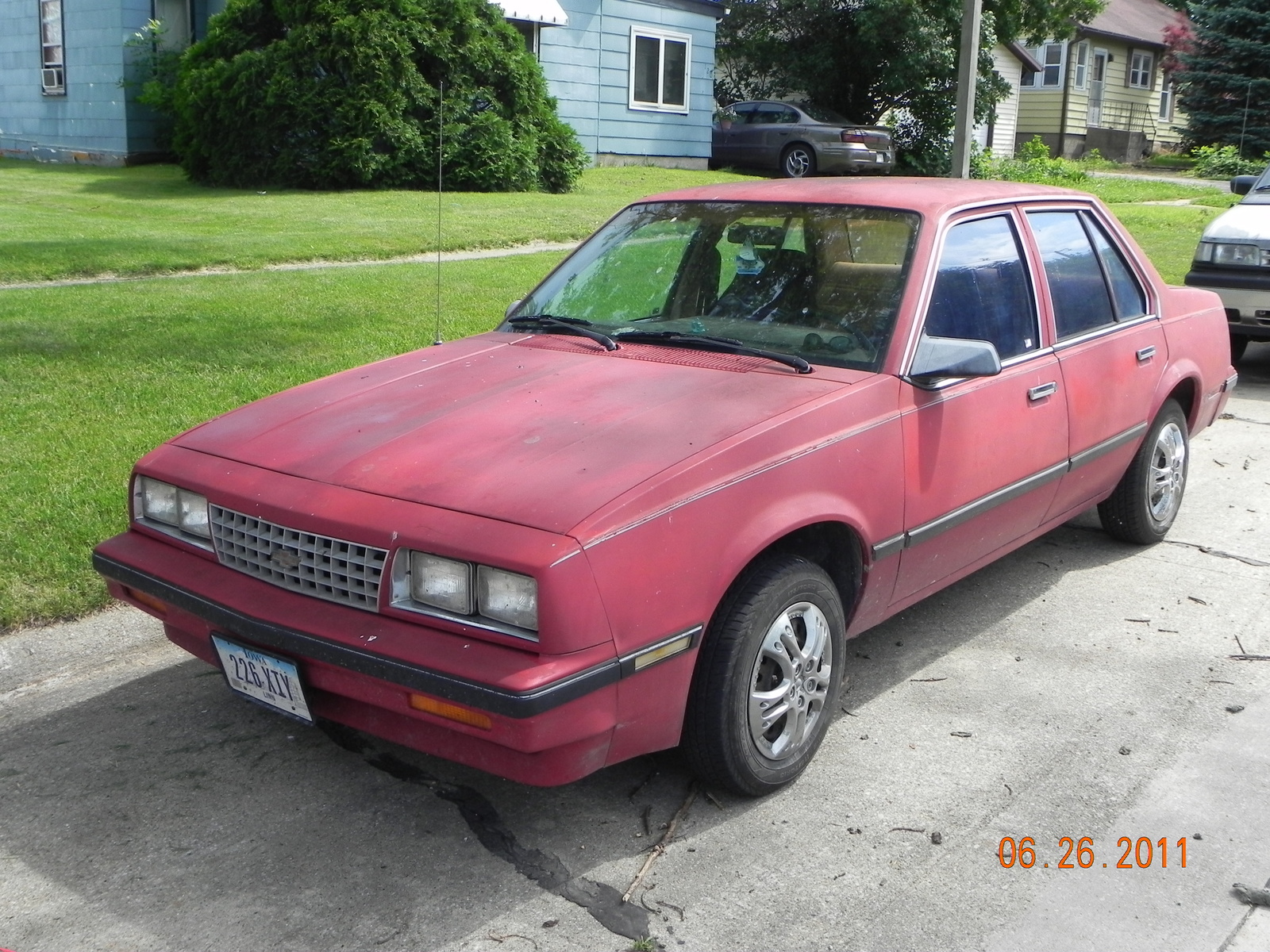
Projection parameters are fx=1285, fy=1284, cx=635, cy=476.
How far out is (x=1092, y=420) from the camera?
15.7 feet

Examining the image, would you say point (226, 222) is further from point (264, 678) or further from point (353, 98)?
point (264, 678)

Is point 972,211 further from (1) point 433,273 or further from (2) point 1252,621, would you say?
(1) point 433,273

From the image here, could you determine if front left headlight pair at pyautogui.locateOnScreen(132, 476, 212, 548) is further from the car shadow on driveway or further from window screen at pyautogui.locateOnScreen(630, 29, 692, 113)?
window screen at pyautogui.locateOnScreen(630, 29, 692, 113)

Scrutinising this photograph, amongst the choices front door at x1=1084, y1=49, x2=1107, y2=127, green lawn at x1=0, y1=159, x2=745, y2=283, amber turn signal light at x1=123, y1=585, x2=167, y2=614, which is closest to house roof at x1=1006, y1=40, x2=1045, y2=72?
front door at x1=1084, y1=49, x2=1107, y2=127

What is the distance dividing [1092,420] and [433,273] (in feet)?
24.0

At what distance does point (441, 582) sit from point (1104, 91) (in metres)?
43.0

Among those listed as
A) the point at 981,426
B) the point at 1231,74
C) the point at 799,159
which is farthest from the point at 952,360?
the point at 1231,74

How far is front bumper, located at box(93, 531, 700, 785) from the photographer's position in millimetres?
2844

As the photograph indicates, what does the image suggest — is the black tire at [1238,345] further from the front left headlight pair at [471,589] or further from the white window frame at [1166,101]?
the white window frame at [1166,101]

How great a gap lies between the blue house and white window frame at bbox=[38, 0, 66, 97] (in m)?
0.03

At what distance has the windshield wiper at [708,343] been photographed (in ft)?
12.8

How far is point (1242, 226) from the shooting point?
9078 mm

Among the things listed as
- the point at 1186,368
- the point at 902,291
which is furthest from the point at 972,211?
the point at 1186,368
